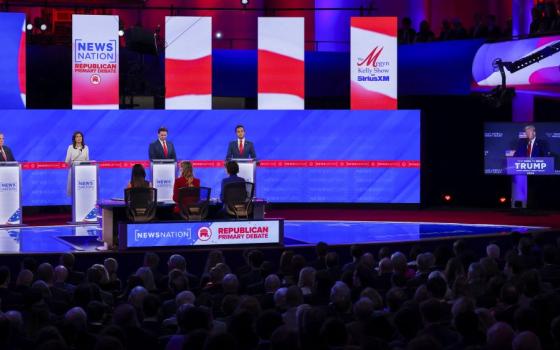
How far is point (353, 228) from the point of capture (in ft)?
51.4

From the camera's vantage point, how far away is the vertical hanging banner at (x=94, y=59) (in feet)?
55.6

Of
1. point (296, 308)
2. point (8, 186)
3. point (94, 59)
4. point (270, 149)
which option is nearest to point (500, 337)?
point (296, 308)

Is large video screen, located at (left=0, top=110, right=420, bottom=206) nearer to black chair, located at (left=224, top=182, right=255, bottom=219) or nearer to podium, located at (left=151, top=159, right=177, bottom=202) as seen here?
podium, located at (left=151, top=159, right=177, bottom=202)

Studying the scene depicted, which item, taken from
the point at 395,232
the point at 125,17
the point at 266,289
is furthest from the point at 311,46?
the point at 266,289

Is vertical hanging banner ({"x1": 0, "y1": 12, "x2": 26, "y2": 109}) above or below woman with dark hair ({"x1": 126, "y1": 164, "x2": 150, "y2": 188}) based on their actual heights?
above

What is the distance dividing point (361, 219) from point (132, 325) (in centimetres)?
1130

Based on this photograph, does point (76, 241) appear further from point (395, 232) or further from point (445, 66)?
point (445, 66)

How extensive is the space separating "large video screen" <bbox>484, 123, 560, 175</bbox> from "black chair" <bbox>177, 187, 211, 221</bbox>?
7.06m

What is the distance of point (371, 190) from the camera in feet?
61.8

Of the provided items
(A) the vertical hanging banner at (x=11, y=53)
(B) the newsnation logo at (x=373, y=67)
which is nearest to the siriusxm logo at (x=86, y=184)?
(A) the vertical hanging banner at (x=11, y=53)

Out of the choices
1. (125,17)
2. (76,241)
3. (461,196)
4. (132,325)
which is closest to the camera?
(132,325)

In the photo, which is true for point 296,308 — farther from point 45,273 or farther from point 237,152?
point 237,152

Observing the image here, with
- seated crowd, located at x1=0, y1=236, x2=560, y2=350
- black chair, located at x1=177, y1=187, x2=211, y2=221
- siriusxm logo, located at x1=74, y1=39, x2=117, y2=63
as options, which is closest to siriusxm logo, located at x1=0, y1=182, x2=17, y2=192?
siriusxm logo, located at x1=74, y1=39, x2=117, y2=63

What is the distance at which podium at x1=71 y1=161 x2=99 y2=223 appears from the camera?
613 inches
